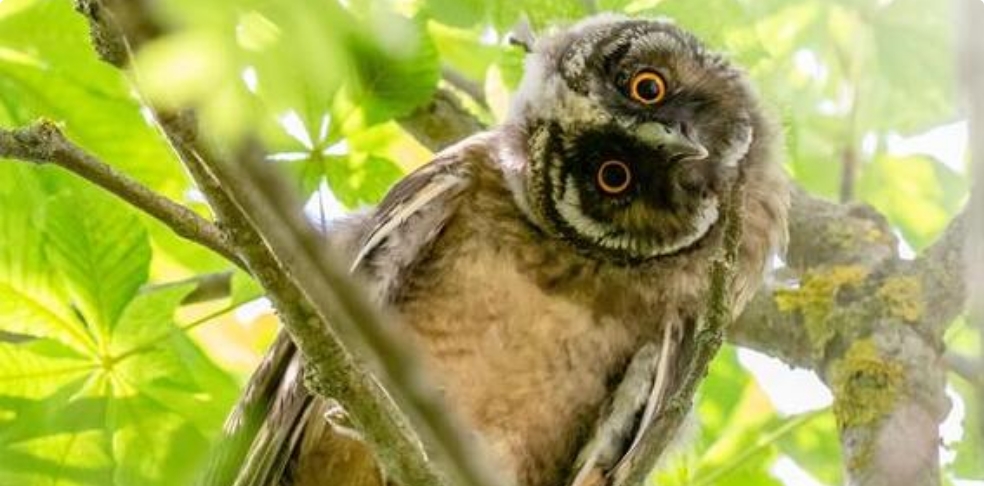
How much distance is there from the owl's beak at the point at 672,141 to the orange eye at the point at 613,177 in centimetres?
14

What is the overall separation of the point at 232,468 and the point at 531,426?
0.71 metres

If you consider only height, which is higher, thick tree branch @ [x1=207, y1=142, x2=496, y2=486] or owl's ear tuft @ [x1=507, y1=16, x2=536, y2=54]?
thick tree branch @ [x1=207, y1=142, x2=496, y2=486]

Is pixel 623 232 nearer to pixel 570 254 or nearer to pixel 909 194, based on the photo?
pixel 570 254

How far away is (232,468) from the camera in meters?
3.58

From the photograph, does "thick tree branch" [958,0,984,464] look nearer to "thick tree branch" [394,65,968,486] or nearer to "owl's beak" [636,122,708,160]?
"thick tree branch" [394,65,968,486]

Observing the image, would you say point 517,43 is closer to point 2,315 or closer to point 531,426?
point 531,426

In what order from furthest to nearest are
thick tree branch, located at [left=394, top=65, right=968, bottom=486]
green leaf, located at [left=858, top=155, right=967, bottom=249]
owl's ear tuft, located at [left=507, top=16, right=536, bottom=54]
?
green leaf, located at [left=858, top=155, right=967, bottom=249] < owl's ear tuft, located at [left=507, top=16, right=536, bottom=54] < thick tree branch, located at [left=394, top=65, right=968, bottom=486]

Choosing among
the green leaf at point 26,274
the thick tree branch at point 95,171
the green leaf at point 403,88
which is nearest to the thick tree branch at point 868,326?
the green leaf at point 403,88

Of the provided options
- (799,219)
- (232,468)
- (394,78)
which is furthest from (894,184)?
(232,468)

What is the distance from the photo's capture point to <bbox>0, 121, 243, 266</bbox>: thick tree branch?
2.47 metres

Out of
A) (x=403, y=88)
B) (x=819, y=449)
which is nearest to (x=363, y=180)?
(x=403, y=88)

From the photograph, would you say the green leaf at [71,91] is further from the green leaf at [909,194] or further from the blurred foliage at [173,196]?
the green leaf at [909,194]

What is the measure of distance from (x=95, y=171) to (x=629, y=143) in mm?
1712

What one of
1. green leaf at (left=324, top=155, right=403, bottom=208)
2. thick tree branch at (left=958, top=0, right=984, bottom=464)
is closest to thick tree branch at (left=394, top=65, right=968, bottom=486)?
green leaf at (left=324, top=155, right=403, bottom=208)
